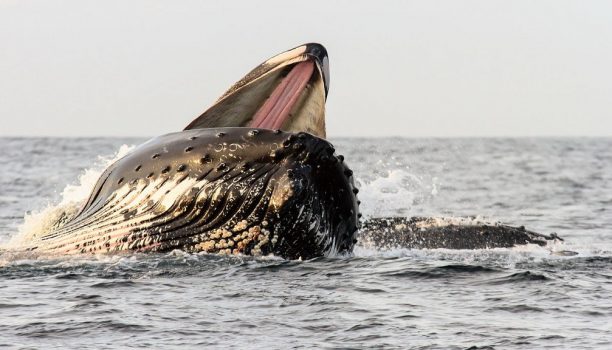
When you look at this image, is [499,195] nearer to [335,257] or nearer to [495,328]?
[335,257]

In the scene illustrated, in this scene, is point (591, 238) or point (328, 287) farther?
point (591, 238)

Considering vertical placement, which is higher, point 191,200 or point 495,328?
point 191,200

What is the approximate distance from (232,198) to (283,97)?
1715 mm

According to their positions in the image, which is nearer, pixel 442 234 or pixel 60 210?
pixel 60 210

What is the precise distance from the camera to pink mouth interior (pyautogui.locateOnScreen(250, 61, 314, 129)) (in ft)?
39.1

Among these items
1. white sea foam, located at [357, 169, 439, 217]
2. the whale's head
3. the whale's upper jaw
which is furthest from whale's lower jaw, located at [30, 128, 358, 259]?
white sea foam, located at [357, 169, 439, 217]

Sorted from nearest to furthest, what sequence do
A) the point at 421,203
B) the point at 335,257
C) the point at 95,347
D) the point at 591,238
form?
the point at 95,347 < the point at 335,257 < the point at 591,238 < the point at 421,203

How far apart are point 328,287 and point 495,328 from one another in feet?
5.78

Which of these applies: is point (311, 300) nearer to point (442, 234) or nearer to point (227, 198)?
point (227, 198)

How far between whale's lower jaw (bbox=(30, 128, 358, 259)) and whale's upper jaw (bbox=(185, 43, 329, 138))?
91 cm

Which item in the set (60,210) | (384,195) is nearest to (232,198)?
(60,210)

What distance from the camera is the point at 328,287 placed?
10.4 metres

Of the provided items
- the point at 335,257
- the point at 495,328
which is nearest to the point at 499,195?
the point at 335,257

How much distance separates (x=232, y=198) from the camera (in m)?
10.6
